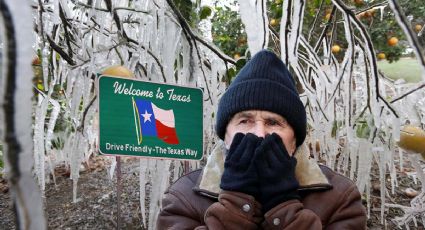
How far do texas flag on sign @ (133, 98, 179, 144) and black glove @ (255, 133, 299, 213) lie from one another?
0.53 m

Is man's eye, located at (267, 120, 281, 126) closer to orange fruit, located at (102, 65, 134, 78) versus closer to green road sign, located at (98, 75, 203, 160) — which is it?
green road sign, located at (98, 75, 203, 160)

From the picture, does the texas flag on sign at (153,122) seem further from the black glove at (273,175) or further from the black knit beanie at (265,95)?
the black glove at (273,175)

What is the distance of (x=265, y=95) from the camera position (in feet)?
3.32

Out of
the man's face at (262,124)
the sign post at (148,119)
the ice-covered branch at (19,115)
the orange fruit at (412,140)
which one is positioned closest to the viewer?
the ice-covered branch at (19,115)

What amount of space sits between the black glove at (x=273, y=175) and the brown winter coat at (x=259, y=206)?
2 cm

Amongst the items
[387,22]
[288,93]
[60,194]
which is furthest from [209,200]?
[387,22]

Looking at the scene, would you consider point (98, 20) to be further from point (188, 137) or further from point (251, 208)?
point (251, 208)

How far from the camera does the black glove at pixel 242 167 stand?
3.01 feet

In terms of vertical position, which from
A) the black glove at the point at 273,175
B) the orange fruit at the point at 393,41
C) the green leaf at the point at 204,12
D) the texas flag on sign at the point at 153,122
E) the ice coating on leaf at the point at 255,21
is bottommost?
the black glove at the point at 273,175

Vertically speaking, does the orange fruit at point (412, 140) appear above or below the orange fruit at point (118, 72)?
below

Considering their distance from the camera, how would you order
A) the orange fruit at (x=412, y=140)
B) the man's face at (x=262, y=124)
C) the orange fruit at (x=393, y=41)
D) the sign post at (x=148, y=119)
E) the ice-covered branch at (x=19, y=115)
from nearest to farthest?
the ice-covered branch at (x=19, y=115), the man's face at (x=262, y=124), the sign post at (x=148, y=119), the orange fruit at (x=412, y=140), the orange fruit at (x=393, y=41)

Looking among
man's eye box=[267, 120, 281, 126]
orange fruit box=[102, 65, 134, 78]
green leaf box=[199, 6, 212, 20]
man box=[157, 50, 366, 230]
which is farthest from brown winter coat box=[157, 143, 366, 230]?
green leaf box=[199, 6, 212, 20]

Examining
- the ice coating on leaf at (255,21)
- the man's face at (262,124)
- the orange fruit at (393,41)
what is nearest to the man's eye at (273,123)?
the man's face at (262,124)

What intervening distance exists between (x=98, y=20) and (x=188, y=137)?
2.28 ft
